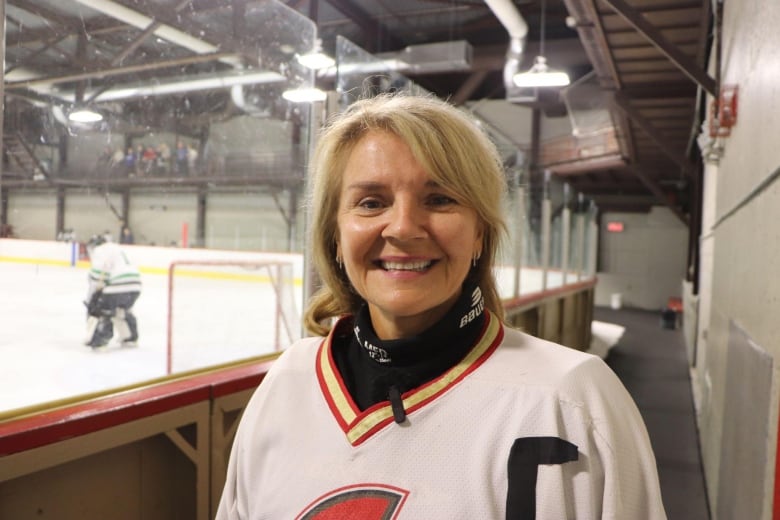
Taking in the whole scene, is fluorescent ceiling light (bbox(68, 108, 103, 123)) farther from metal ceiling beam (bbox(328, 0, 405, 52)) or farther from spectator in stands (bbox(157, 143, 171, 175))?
metal ceiling beam (bbox(328, 0, 405, 52))

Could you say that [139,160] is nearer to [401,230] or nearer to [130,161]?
[130,161]

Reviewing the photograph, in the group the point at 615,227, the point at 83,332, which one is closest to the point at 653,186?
the point at 615,227

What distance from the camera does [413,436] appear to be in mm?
863

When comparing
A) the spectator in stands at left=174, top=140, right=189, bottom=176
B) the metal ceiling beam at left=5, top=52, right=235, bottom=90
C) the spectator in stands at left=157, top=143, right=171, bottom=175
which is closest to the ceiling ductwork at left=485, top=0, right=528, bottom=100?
the metal ceiling beam at left=5, top=52, right=235, bottom=90

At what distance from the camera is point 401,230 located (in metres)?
0.92

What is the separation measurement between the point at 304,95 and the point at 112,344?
5.01 ft

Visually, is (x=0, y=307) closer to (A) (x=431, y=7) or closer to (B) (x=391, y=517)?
(B) (x=391, y=517)

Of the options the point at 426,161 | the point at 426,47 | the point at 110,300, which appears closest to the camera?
→ the point at 426,161

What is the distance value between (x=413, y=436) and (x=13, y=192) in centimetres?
155

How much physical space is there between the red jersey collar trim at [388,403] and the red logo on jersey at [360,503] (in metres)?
0.07

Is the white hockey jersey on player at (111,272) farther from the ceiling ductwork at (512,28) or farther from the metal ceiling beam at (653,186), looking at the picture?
the metal ceiling beam at (653,186)

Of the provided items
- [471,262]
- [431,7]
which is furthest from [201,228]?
[431,7]

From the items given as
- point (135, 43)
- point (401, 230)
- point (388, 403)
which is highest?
point (135, 43)

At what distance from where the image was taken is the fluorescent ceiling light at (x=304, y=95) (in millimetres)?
2918
